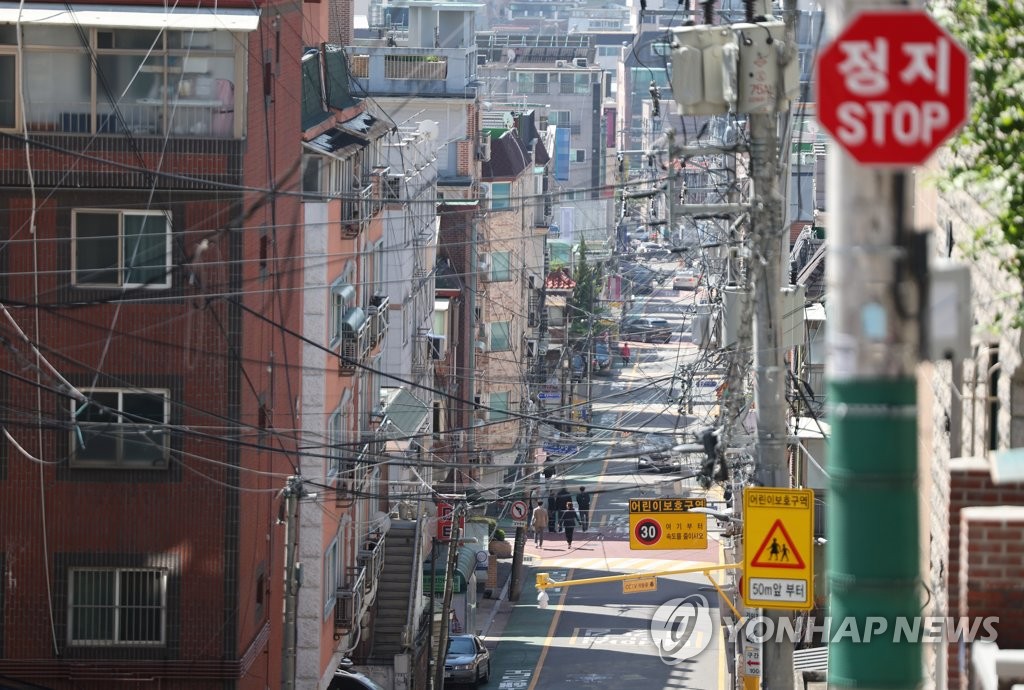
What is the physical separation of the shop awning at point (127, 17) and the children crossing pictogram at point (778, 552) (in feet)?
43.5

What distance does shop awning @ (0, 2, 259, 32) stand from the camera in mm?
24750

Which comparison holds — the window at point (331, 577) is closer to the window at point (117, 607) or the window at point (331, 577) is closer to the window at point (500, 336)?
the window at point (117, 607)

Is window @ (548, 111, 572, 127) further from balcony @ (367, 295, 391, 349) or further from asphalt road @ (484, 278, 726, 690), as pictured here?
balcony @ (367, 295, 391, 349)

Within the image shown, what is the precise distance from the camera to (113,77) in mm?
25391

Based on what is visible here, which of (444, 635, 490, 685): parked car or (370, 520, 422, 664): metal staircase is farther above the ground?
(370, 520, 422, 664): metal staircase

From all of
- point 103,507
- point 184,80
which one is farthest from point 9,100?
point 103,507

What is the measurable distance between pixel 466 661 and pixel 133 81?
2160 centimetres

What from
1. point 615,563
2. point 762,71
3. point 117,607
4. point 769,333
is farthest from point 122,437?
point 615,563

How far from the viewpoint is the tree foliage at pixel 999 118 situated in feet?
28.8

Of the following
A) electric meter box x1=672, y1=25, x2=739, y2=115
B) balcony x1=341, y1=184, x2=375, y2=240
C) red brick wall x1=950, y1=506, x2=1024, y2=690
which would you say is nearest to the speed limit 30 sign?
balcony x1=341, y1=184, x2=375, y2=240

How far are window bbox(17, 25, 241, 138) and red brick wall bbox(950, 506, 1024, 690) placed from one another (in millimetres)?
18053

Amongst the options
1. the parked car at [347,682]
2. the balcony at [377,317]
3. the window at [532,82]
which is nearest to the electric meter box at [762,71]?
the balcony at [377,317]

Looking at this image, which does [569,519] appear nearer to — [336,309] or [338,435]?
[338,435]

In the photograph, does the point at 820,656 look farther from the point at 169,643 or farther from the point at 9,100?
the point at 9,100
